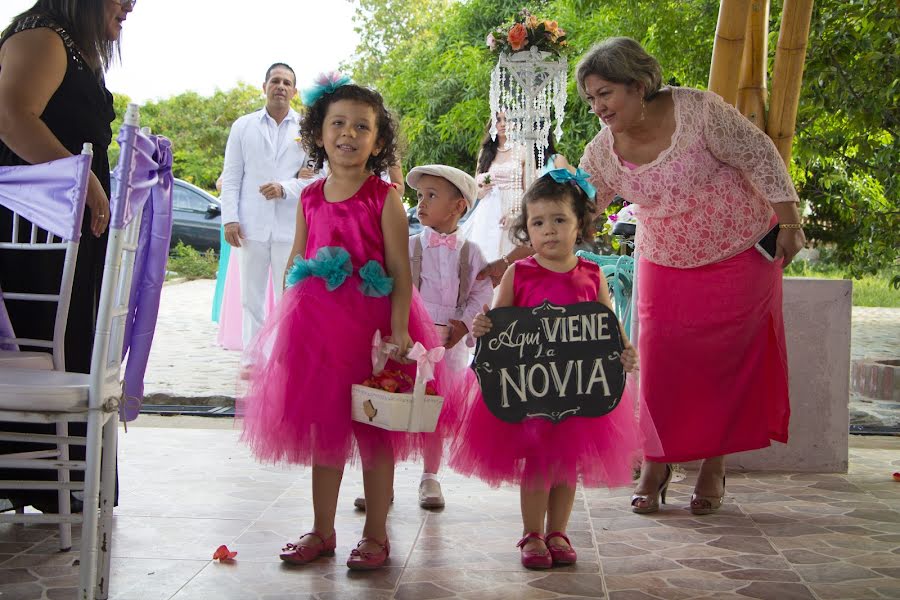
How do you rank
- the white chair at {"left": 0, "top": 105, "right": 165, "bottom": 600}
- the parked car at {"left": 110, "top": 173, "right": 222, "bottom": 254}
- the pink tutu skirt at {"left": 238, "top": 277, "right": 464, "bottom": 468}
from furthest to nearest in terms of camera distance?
the parked car at {"left": 110, "top": 173, "right": 222, "bottom": 254} < the pink tutu skirt at {"left": 238, "top": 277, "right": 464, "bottom": 468} < the white chair at {"left": 0, "top": 105, "right": 165, "bottom": 600}

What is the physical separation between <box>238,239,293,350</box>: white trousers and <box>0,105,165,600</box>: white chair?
3274 millimetres

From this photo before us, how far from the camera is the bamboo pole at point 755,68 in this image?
12.3 ft

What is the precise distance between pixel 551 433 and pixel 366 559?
596 mm

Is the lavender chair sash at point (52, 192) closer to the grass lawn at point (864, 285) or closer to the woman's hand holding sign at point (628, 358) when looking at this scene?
the woman's hand holding sign at point (628, 358)

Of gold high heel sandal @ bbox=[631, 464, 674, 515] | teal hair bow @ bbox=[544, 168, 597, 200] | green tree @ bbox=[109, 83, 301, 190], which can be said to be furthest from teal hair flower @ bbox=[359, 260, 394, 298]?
green tree @ bbox=[109, 83, 301, 190]

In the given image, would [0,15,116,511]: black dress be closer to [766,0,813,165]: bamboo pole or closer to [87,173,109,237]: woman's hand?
[87,173,109,237]: woman's hand

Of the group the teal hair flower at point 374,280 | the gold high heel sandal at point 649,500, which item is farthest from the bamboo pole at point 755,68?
the teal hair flower at point 374,280

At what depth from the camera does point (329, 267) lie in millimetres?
2666

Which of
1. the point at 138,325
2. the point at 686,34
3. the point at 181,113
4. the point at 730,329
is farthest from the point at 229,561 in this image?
the point at 181,113

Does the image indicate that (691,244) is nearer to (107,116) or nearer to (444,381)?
(444,381)

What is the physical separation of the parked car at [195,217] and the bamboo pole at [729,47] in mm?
9067

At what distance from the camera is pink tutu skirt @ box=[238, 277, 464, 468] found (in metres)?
2.61

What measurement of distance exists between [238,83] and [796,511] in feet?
68.6

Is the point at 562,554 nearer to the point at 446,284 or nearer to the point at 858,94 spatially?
the point at 446,284
